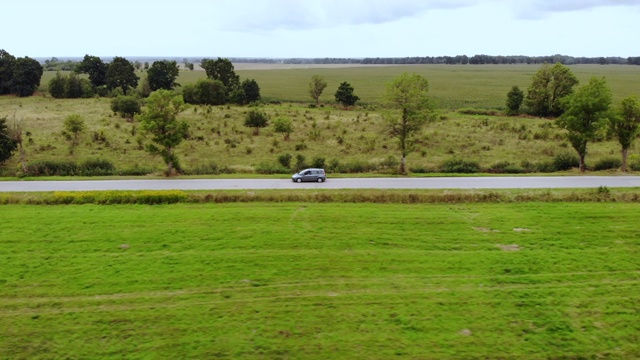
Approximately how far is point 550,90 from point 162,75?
215ft

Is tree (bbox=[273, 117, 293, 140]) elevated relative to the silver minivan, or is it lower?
elevated

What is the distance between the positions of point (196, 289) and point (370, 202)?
13.7 meters

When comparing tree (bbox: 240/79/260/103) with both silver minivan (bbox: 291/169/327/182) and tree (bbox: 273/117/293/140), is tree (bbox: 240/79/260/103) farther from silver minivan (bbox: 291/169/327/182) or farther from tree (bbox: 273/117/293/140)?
silver minivan (bbox: 291/169/327/182)

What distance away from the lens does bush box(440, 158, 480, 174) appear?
38.3 meters

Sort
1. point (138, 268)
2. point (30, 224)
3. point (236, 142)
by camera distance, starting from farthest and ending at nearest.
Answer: point (236, 142) → point (30, 224) → point (138, 268)

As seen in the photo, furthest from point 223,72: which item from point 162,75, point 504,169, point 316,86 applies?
point 504,169

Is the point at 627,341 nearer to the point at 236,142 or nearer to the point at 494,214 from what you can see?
the point at 494,214

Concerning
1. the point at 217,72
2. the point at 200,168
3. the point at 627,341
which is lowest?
the point at 627,341

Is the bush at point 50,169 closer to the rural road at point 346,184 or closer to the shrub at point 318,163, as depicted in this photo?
the rural road at point 346,184

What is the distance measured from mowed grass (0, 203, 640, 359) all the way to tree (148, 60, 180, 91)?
212 feet

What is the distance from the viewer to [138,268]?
21.8 meters

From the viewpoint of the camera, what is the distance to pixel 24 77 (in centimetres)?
8850

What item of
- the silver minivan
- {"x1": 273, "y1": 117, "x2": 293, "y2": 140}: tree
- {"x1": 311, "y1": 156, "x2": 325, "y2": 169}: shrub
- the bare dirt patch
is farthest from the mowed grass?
{"x1": 273, "y1": 117, "x2": 293, "y2": 140}: tree

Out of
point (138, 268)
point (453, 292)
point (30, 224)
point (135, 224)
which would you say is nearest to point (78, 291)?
point (138, 268)
